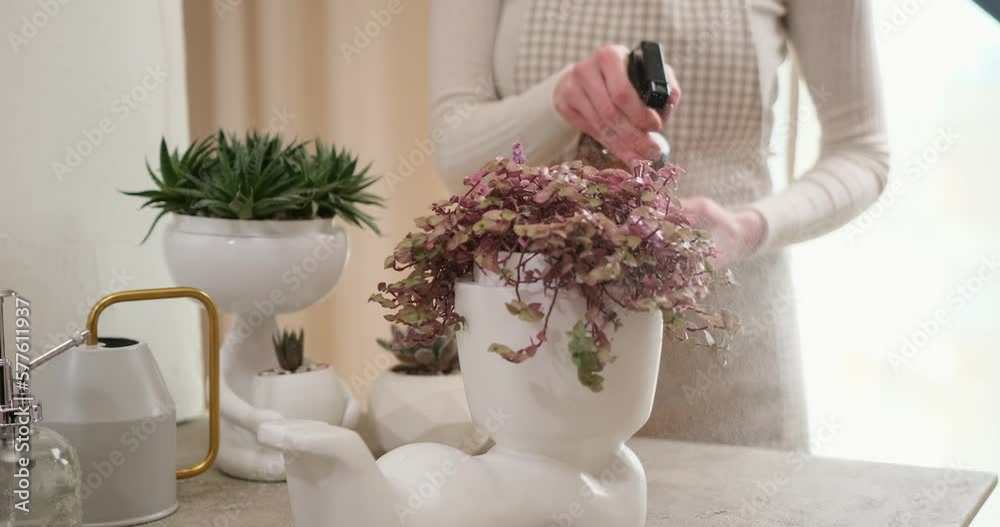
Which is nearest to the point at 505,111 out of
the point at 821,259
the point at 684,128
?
the point at 684,128

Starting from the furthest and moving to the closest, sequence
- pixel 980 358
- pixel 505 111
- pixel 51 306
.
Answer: pixel 980 358, pixel 505 111, pixel 51 306

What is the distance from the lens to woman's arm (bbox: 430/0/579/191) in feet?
3.89

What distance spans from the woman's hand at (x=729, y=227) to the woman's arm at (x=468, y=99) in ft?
Answer: 0.65

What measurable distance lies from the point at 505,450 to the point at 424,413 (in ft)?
0.98

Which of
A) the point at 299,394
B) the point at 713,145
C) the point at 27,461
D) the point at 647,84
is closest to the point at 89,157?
the point at 299,394

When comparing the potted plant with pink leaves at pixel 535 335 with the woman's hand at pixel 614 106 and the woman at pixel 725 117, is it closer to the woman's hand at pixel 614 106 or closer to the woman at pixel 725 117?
the woman's hand at pixel 614 106

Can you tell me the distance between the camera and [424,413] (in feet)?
3.11

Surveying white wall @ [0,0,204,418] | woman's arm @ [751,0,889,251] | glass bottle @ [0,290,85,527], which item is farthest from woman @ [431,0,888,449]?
glass bottle @ [0,290,85,527]

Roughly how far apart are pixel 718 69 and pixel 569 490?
737 mm

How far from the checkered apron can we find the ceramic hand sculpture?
0.57m

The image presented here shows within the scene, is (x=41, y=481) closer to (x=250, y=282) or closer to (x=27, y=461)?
(x=27, y=461)

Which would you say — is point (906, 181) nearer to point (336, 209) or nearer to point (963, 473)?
point (963, 473)

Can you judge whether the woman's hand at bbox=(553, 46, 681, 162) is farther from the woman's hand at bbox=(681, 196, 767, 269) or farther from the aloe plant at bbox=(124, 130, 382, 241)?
the aloe plant at bbox=(124, 130, 382, 241)

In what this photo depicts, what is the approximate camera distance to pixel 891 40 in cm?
169
